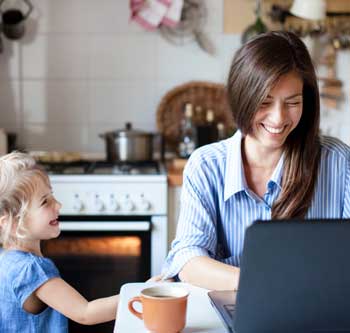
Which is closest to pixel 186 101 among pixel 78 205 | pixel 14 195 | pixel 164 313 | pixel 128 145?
pixel 128 145

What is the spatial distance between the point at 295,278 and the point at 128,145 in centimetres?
193

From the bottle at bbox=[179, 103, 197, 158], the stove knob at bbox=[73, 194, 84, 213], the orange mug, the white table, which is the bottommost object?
the stove knob at bbox=[73, 194, 84, 213]

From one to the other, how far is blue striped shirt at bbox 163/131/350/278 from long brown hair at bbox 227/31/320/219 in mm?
28

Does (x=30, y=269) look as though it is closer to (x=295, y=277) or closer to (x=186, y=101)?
(x=295, y=277)

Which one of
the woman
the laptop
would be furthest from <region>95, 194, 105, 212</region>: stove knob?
the laptop

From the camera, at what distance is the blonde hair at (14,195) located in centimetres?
140

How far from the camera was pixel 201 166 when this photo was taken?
5.25 feet

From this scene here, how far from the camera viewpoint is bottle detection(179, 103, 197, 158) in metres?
2.90

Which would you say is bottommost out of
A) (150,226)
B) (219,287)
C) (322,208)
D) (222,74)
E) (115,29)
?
(150,226)

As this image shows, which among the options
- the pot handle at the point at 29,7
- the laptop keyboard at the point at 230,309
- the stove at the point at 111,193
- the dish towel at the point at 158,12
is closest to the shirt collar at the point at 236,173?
the laptop keyboard at the point at 230,309

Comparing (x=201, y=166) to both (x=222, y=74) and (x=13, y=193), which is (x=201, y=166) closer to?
(x=13, y=193)

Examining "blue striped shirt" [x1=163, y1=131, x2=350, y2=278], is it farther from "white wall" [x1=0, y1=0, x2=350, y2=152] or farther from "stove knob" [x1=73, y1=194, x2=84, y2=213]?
"white wall" [x1=0, y1=0, x2=350, y2=152]

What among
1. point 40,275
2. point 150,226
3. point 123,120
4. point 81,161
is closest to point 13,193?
point 40,275

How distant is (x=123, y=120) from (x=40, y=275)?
5.93 feet
